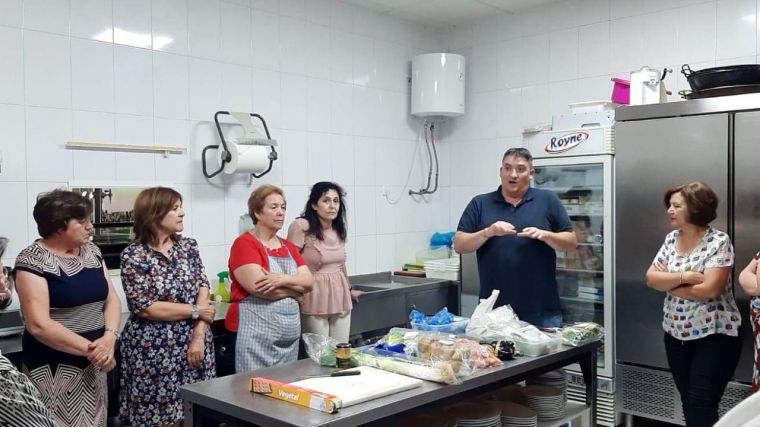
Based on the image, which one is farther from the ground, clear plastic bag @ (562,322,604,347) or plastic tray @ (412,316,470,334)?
plastic tray @ (412,316,470,334)

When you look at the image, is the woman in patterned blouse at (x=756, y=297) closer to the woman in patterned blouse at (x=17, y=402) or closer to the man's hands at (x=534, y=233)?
the man's hands at (x=534, y=233)

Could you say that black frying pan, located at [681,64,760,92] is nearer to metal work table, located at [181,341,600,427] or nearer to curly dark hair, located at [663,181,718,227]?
curly dark hair, located at [663,181,718,227]

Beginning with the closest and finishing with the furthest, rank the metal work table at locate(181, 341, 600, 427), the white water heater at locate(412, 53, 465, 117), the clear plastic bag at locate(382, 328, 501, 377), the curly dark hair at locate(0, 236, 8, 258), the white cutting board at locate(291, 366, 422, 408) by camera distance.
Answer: the metal work table at locate(181, 341, 600, 427) < the white cutting board at locate(291, 366, 422, 408) < the clear plastic bag at locate(382, 328, 501, 377) < the curly dark hair at locate(0, 236, 8, 258) < the white water heater at locate(412, 53, 465, 117)

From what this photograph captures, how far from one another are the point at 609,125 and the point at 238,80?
2217 mm

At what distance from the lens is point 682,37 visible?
4188 millimetres

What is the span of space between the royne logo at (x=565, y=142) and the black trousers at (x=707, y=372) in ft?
4.77

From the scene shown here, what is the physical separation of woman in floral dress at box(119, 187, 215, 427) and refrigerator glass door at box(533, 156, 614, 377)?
2330mm

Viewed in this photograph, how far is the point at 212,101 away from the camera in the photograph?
12.8ft

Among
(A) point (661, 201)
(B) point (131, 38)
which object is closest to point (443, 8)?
(A) point (661, 201)

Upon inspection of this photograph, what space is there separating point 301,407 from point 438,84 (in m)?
3.41

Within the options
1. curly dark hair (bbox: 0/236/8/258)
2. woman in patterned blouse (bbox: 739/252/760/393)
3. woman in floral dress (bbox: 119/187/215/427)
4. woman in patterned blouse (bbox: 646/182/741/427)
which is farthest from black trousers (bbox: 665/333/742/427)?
curly dark hair (bbox: 0/236/8/258)

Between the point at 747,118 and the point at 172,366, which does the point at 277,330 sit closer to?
the point at 172,366

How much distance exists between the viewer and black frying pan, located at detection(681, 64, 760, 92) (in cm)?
349

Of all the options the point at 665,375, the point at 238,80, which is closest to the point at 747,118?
the point at 665,375
